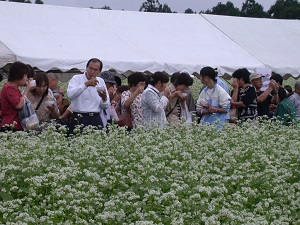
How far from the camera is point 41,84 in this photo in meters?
9.78

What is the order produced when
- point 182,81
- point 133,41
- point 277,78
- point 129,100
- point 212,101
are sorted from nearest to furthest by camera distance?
point 129,100, point 182,81, point 212,101, point 277,78, point 133,41

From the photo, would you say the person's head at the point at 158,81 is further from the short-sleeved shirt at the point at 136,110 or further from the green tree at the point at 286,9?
the green tree at the point at 286,9

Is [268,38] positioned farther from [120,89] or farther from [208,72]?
[208,72]

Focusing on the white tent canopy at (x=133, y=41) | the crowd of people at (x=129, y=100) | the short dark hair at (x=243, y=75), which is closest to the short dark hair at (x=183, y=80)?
the crowd of people at (x=129, y=100)

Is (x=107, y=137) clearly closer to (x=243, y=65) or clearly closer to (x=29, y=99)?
(x=29, y=99)

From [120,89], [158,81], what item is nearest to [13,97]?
[158,81]

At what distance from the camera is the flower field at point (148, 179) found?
5.31m

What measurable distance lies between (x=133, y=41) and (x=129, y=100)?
455 cm

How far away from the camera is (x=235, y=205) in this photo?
18.9ft

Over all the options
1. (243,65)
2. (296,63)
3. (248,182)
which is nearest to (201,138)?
(248,182)

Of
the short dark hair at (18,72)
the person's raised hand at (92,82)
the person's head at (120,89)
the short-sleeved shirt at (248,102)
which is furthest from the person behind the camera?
the person's head at (120,89)

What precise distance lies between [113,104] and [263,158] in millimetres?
4926

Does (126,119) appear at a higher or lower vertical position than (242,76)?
lower

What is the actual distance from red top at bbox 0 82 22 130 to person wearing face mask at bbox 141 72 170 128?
5.91 feet
